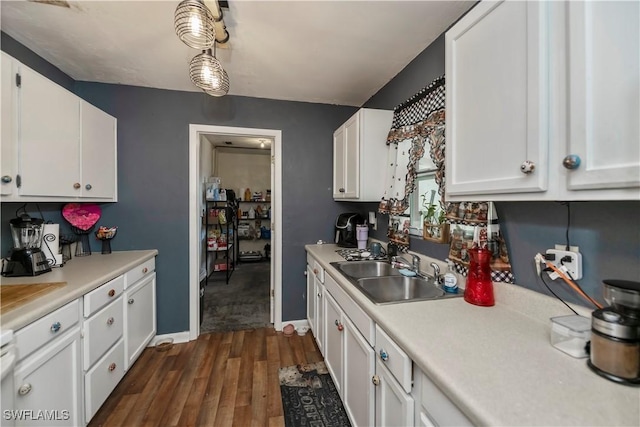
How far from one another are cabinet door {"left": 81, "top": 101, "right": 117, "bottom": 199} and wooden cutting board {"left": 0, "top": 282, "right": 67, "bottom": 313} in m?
0.76

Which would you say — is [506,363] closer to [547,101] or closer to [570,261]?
[570,261]

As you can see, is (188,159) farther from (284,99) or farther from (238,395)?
(238,395)

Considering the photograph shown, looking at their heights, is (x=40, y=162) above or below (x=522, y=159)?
above

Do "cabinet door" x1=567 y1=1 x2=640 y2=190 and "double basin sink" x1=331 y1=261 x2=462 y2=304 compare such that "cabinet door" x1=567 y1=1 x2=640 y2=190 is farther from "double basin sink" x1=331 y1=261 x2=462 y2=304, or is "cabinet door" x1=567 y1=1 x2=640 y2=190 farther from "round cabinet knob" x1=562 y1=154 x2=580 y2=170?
"double basin sink" x1=331 y1=261 x2=462 y2=304

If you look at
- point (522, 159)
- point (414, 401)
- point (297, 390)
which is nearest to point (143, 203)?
point (297, 390)

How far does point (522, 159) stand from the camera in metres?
0.77

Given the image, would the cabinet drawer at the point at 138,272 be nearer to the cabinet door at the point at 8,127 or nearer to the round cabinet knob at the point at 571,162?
the cabinet door at the point at 8,127

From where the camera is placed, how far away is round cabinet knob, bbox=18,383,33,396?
1.02 m

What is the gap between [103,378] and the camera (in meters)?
1.57

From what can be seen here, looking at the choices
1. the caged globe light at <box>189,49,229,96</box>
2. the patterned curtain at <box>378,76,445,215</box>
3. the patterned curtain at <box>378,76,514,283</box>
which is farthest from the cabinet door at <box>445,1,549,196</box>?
the caged globe light at <box>189,49,229,96</box>

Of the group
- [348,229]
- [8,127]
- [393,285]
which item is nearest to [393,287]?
[393,285]

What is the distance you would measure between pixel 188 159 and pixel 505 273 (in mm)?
2555

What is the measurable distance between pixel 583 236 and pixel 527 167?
1.36 feet

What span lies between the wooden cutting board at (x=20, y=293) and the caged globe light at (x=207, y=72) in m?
1.33
